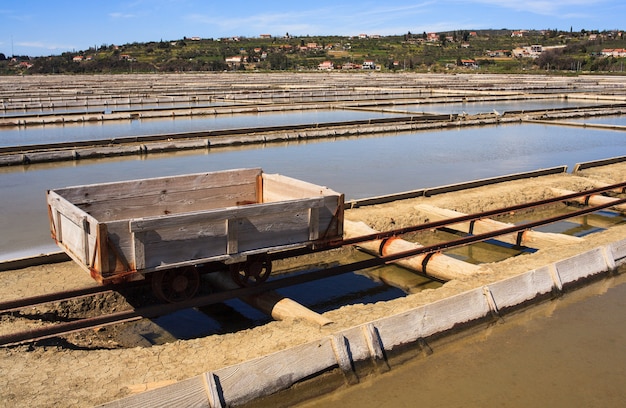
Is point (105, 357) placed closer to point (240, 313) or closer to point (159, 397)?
point (159, 397)

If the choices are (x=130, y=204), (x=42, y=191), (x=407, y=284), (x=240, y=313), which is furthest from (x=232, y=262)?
(x=42, y=191)

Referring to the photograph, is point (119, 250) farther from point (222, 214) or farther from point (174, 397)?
point (174, 397)

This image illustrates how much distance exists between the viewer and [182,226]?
193 inches

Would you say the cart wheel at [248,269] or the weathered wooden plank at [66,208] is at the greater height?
the weathered wooden plank at [66,208]

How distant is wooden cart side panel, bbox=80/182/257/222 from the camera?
19.6 feet

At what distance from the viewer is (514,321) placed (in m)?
5.67

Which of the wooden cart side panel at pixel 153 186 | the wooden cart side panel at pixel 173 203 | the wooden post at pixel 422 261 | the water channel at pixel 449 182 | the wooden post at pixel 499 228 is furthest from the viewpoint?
the wooden post at pixel 499 228

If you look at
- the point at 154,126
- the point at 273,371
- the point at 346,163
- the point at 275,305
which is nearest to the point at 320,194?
the point at 275,305

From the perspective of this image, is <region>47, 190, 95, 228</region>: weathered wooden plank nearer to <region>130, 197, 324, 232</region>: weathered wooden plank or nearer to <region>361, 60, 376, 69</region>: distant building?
<region>130, 197, 324, 232</region>: weathered wooden plank

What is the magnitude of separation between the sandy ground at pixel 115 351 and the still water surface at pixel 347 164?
1.71 meters

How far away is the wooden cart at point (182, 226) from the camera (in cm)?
471

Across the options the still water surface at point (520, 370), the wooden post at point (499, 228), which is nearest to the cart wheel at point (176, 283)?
the still water surface at point (520, 370)

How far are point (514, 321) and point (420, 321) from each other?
1.12 m

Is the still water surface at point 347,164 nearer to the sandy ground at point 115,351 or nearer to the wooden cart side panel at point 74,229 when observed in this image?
the sandy ground at point 115,351
